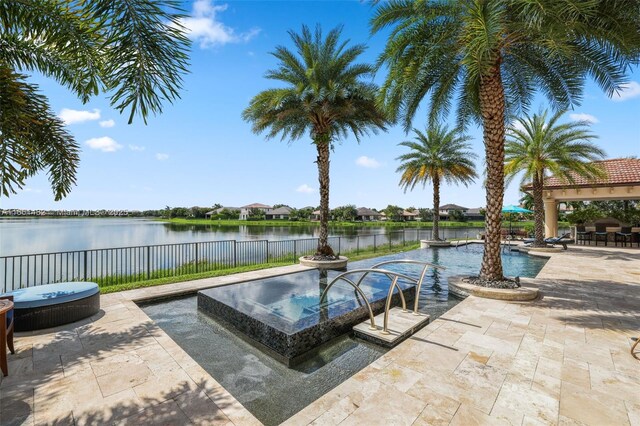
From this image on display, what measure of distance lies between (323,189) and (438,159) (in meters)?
11.2

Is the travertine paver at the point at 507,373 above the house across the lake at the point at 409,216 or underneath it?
underneath

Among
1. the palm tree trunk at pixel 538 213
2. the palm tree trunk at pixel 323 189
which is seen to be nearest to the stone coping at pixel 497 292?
the palm tree trunk at pixel 323 189

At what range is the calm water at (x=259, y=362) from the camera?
3.34 metres

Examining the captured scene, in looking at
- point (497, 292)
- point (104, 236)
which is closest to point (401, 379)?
point (497, 292)

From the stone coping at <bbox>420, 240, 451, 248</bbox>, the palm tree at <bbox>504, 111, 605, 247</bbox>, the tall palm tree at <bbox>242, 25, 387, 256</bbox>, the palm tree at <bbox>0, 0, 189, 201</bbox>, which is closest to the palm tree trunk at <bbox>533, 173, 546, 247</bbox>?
the palm tree at <bbox>504, 111, 605, 247</bbox>

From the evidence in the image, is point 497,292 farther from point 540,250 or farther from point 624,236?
point 624,236

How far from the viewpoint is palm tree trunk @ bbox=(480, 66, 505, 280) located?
7.79m

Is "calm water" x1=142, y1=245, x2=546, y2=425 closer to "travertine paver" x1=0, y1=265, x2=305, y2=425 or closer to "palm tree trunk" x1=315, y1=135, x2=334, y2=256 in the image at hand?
"travertine paver" x1=0, y1=265, x2=305, y2=425

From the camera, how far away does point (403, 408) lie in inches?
117

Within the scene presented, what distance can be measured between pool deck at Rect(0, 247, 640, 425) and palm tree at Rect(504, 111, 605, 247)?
41.5 feet

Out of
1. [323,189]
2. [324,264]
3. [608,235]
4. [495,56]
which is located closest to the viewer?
[495,56]

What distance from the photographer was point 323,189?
12.6 meters

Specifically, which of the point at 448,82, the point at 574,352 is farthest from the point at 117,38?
the point at 448,82

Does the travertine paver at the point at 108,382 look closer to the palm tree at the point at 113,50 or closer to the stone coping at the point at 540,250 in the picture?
the palm tree at the point at 113,50
